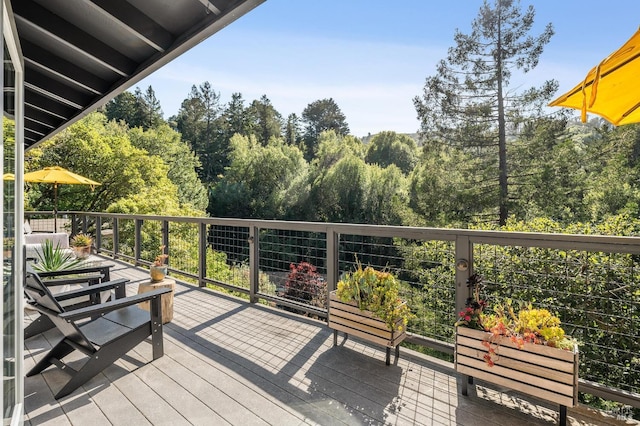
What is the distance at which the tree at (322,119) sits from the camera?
115ft

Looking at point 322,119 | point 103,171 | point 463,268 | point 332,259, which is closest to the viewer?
point 463,268

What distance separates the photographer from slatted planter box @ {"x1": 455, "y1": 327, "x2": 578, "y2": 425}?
6.57ft

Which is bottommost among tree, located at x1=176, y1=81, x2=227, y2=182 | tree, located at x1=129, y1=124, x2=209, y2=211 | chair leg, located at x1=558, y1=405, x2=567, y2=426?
chair leg, located at x1=558, y1=405, x2=567, y2=426

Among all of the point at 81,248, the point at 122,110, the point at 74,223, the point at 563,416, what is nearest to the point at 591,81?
the point at 563,416

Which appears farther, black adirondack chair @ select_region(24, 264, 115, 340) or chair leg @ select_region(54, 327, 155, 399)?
black adirondack chair @ select_region(24, 264, 115, 340)

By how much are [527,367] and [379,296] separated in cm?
105

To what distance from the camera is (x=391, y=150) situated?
29.6 meters

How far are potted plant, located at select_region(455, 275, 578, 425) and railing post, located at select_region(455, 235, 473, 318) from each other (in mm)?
214

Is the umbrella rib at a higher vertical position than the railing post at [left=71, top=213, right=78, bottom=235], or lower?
higher

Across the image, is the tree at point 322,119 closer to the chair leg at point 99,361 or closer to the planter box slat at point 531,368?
the chair leg at point 99,361

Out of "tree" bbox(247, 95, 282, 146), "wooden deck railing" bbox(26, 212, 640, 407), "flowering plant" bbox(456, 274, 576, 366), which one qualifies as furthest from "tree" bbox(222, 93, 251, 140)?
"flowering plant" bbox(456, 274, 576, 366)

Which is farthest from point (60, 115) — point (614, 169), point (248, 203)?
point (248, 203)

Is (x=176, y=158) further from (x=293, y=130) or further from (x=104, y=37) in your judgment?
(x=104, y=37)

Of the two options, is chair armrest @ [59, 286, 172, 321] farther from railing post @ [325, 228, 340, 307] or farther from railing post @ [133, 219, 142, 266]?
railing post @ [133, 219, 142, 266]
